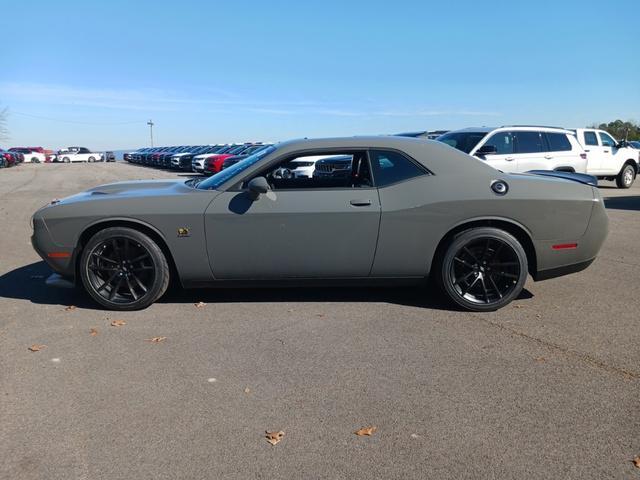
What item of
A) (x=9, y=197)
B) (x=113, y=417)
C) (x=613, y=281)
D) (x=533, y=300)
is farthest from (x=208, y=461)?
(x=9, y=197)

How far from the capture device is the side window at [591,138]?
600 inches

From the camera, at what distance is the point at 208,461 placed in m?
2.59

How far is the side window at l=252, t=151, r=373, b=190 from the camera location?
4.76m

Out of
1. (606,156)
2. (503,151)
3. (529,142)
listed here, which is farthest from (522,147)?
(606,156)

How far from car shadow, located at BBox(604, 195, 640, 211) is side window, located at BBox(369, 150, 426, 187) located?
351 inches

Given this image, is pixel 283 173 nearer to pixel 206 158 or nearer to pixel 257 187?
pixel 257 187

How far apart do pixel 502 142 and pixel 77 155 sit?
2206 inches

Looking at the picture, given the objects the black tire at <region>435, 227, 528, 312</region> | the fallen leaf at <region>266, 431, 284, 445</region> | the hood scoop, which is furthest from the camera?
the hood scoop

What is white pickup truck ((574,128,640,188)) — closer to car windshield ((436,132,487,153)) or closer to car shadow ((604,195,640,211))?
car shadow ((604,195,640,211))

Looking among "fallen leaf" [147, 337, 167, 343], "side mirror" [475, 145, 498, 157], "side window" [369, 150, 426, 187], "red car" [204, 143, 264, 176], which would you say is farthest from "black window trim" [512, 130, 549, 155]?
Result: "red car" [204, 143, 264, 176]

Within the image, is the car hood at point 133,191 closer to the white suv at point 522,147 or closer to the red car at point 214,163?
the white suv at point 522,147

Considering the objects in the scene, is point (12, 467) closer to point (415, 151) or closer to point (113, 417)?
point (113, 417)

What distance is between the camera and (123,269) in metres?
4.69

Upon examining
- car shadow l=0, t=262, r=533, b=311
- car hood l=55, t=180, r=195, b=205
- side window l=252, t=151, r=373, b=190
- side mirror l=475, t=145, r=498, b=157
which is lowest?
car shadow l=0, t=262, r=533, b=311
